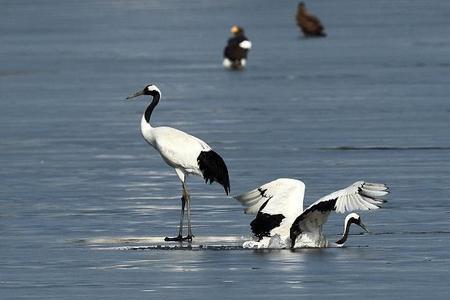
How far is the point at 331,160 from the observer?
19.2 m

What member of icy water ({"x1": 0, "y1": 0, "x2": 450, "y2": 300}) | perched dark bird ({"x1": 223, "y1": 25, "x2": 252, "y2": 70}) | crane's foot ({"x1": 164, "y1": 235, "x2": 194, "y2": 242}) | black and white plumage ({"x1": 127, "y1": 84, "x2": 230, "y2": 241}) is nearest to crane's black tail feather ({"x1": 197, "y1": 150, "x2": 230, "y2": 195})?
black and white plumage ({"x1": 127, "y1": 84, "x2": 230, "y2": 241})

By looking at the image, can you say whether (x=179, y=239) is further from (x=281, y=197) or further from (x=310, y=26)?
(x=310, y=26)

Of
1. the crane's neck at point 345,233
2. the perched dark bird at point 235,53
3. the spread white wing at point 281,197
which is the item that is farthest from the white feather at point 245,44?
the crane's neck at point 345,233

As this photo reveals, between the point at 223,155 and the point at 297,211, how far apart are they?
6723 mm

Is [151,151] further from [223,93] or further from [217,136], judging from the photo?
[223,93]

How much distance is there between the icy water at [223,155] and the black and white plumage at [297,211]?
0.16 meters

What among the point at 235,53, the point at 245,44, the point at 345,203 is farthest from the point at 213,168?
the point at 245,44

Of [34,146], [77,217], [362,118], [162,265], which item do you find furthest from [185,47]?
[162,265]

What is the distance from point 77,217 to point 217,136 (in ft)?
23.4

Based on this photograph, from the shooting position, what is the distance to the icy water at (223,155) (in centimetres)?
1194

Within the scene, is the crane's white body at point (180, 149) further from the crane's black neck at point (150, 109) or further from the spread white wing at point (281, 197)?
the spread white wing at point (281, 197)

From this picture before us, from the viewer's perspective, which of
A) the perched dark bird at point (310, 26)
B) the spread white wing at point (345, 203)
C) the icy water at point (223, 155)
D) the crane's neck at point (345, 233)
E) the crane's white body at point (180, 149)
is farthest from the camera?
the perched dark bird at point (310, 26)

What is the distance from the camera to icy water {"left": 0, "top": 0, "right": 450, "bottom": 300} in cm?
1194

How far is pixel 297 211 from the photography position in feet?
44.0
